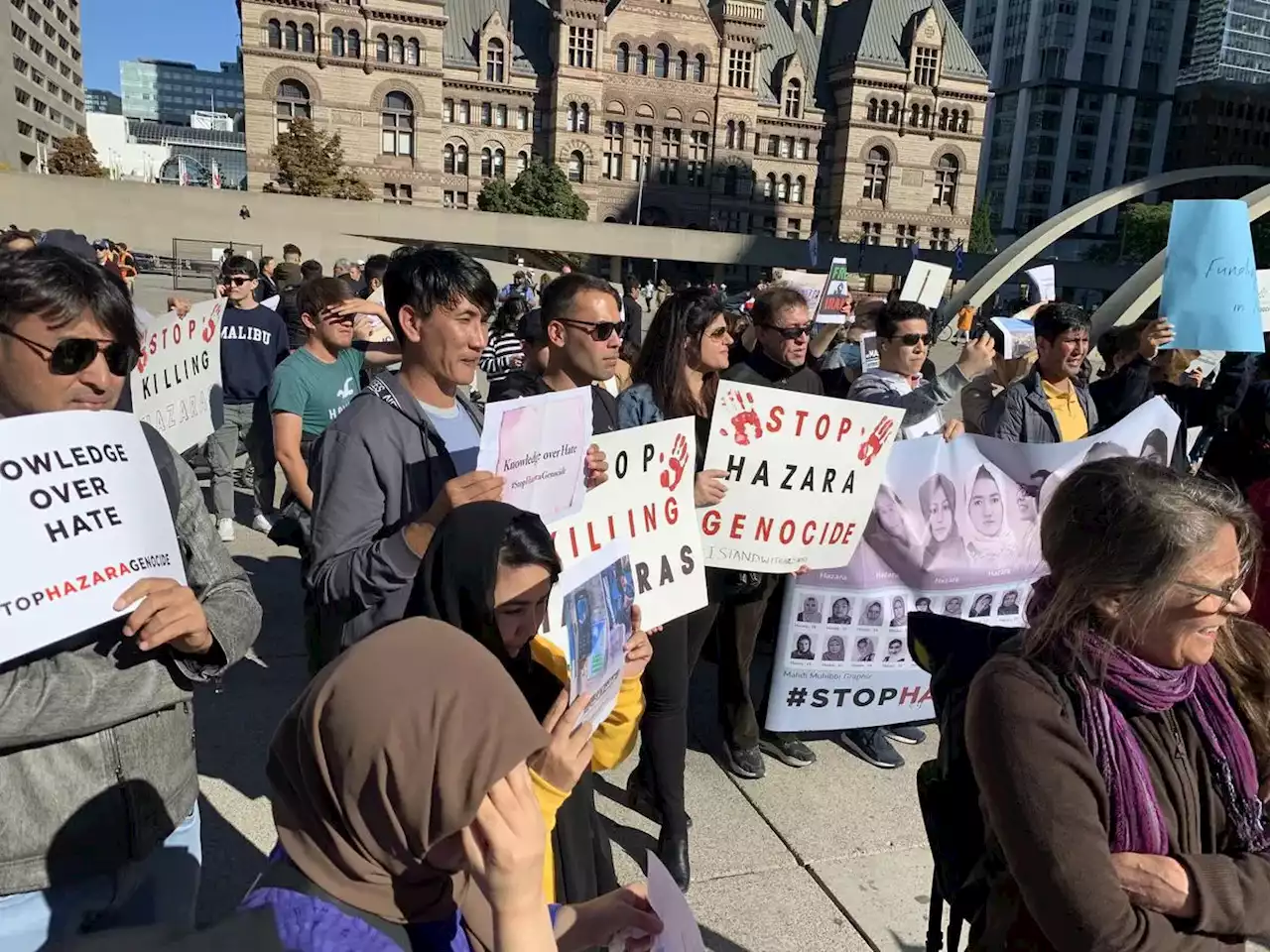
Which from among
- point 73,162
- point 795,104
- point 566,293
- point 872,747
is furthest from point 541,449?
point 795,104

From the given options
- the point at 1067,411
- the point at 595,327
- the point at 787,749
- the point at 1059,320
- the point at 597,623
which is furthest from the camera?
the point at 1067,411

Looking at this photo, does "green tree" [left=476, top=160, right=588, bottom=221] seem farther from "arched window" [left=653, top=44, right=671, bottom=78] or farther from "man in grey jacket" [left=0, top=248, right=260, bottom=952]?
"man in grey jacket" [left=0, top=248, right=260, bottom=952]

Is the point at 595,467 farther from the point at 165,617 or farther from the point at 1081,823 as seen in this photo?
the point at 1081,823

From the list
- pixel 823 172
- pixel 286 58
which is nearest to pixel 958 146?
pixel 823 172

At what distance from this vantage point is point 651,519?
118 inches

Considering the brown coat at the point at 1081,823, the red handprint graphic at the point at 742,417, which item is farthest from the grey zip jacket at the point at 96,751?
the red handprint graphic at the point at 742,417

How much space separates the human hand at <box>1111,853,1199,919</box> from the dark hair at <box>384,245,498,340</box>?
191 cm

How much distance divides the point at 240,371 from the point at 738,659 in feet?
14.2

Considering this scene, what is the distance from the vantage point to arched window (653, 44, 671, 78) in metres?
58.2

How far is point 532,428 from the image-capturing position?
242cm

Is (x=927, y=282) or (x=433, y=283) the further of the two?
(x=927, y=282)

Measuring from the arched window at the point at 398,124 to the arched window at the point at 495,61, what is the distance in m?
6.01

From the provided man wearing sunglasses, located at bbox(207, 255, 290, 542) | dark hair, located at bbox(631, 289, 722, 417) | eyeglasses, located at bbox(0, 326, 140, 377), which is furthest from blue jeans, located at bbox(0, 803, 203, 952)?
man wearing sunglasses, located at bbox(207, 255, 290, 542)

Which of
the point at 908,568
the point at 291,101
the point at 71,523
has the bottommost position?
the point at 908,568
